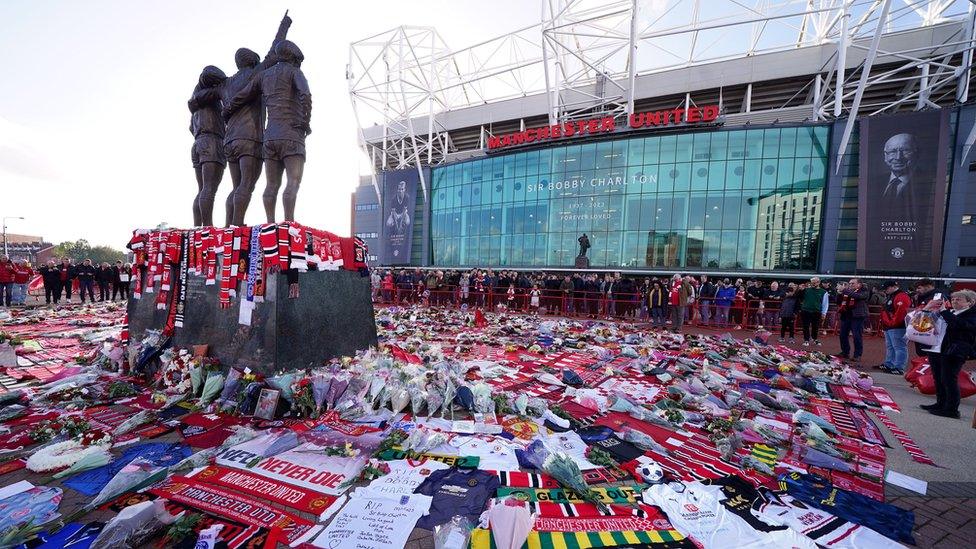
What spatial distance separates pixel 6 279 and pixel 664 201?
3479 centimetres

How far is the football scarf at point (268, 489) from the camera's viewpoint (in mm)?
2656

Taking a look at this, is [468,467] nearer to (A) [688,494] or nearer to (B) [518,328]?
(A) [688,494]

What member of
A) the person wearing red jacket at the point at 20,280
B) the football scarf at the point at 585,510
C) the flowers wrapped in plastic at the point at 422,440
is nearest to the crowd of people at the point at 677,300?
the football scarf at the point at 585,510

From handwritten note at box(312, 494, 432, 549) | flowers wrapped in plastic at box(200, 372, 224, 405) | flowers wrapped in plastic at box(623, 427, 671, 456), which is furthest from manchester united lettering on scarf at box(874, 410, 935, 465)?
flowers wrapped in plastic at box(200, 372, 224, 405)

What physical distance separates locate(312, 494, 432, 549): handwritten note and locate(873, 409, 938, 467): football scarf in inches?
199

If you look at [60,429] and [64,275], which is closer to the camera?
[60,429]

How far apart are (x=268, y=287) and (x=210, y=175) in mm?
3363

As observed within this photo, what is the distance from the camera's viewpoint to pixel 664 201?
88.3ft

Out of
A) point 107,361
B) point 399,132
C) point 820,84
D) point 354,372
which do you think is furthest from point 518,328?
point 399,132

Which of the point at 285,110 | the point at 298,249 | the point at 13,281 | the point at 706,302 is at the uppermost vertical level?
the point at 285,110

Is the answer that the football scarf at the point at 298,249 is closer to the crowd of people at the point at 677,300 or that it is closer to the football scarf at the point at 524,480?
the football scarf at the point at 524,480

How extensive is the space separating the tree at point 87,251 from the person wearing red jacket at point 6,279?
238 feet

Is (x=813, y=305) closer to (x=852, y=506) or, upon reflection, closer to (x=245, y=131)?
(x=852, y=506)

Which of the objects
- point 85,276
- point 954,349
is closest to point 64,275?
point 85,276
